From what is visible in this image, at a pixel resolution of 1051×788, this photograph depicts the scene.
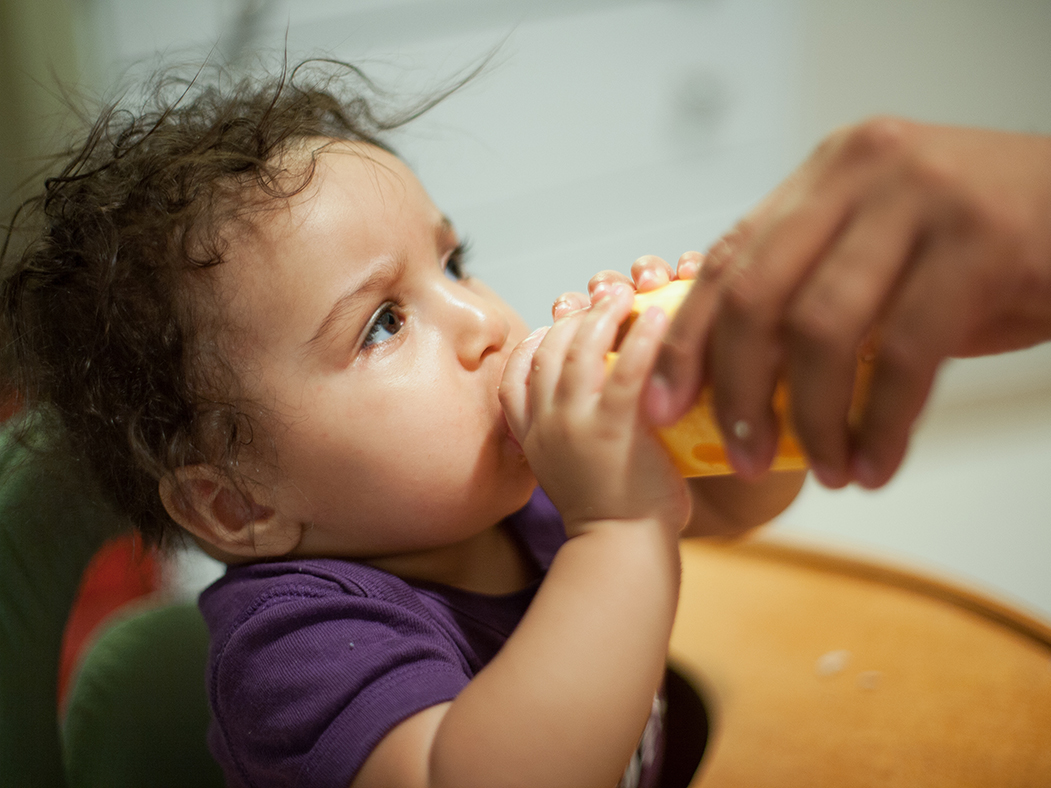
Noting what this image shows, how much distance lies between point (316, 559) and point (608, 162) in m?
→ 1.35

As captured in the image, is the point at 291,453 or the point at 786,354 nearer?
the point at 786,354

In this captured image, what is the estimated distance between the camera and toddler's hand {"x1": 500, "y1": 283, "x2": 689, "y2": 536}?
43 cm

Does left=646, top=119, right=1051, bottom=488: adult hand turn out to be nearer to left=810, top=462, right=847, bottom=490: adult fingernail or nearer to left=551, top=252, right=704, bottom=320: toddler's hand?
left=810, top=462, right=847, bottom=490: adult fingernail

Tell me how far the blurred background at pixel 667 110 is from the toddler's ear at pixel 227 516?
36.6 inches

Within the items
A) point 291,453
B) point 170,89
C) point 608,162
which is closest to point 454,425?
point 291,453

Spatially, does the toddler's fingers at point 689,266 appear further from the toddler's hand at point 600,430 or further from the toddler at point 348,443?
the toddler's hand at point 600,430

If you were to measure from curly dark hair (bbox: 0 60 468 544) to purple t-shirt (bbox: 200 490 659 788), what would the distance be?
0.10 m

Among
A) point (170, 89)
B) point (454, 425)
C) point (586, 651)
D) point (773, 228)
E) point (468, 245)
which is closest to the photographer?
point (773, 228)

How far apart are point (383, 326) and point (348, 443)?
0.29 feet

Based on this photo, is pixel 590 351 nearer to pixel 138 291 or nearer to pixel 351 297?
pixel 351 297

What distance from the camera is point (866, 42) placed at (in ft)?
5.97

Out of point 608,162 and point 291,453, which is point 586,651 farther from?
point 608,162

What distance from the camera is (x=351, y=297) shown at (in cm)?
54

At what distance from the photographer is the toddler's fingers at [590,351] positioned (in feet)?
1.45
